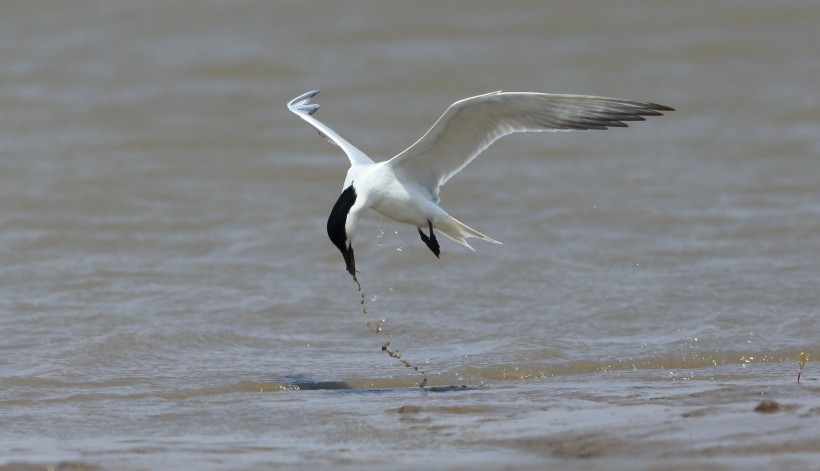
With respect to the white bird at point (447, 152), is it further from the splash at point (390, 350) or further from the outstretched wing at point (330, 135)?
the splash at point (390, 350)

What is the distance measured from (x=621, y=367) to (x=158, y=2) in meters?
11.8

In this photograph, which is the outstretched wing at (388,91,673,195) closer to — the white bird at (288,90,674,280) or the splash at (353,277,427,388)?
the white bird at (288,90,674,280)

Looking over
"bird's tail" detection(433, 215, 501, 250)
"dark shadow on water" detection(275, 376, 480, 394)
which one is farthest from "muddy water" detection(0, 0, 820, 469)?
"bird's tail" detection(433, 215, 501, 250)

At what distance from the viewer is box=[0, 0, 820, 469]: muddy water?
5223 millimetres

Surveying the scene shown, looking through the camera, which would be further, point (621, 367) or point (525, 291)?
point (525, 291)

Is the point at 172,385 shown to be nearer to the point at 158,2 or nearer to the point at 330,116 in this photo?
the point at 330,116

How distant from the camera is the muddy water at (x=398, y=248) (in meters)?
5.22

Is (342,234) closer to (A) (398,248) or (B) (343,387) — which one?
(B) (343,387)

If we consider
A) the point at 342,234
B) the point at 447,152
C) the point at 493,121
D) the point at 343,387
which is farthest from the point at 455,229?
the point at 343,387

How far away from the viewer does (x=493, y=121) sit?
6867 millimetres

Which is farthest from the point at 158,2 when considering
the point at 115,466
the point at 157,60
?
the point at 115,466

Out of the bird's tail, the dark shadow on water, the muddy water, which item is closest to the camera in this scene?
the muddy water

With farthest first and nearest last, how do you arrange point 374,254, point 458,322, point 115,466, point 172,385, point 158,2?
point 158,2 → point 374,254 → point 458,322 → point 172,385 → point 115,466

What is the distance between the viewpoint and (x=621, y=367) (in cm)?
666
